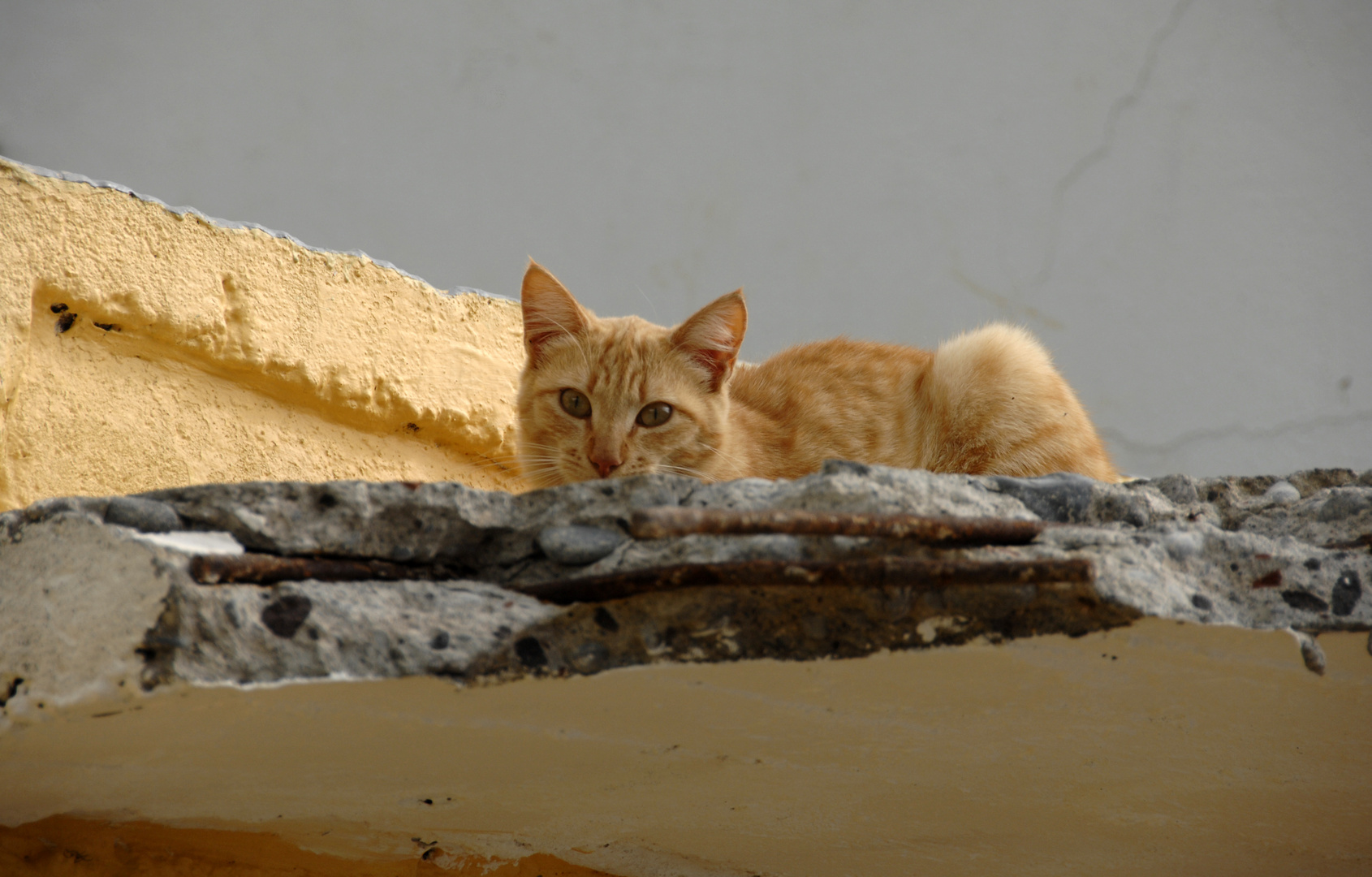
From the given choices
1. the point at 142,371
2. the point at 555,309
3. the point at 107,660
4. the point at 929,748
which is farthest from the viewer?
the point at 555,309

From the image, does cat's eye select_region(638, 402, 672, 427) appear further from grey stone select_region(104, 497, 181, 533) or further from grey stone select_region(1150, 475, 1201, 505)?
grey stone select_region(104, 497, 181, 533)

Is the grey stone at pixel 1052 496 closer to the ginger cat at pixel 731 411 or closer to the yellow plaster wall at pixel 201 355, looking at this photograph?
the ginger cat at pixel 731 411

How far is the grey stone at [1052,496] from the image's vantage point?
93 cm

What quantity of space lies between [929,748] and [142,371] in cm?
133

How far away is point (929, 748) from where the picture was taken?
0.88 m

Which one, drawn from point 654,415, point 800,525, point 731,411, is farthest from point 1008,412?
point 800,525

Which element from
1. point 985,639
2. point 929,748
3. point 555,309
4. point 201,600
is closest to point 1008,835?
point 929,748

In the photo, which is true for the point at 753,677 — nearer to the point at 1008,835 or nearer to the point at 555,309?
the point at 1008,835

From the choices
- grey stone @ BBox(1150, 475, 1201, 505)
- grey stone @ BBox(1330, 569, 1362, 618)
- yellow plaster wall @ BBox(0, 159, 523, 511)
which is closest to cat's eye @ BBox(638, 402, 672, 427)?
yellow plaster wall @ BBox(0, 159, 523, 511)

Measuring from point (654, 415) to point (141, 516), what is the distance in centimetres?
122

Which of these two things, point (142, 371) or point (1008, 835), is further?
point (142, 371)

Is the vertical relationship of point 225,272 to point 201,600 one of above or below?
above

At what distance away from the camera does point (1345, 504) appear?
0.93 metres

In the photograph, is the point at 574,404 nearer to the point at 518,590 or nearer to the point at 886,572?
the point at 518,590
